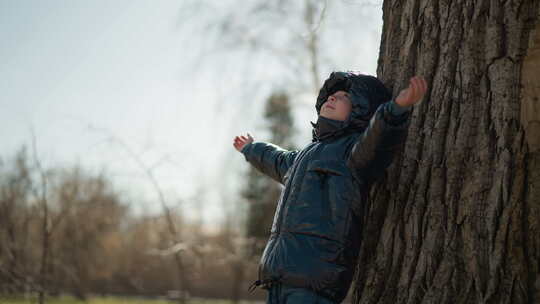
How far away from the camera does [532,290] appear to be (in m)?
2.30

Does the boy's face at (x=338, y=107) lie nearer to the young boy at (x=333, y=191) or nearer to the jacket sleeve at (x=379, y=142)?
the young boy at (x=333, y=191)

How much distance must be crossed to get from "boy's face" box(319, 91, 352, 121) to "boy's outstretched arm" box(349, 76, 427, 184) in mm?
297

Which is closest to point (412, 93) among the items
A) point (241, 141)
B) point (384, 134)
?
point (384, 134)

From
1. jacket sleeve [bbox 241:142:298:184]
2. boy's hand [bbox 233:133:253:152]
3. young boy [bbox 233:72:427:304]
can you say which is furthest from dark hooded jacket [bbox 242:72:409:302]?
boy's hand [bbox 233:133:253:152]

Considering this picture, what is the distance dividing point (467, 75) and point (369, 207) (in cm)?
78

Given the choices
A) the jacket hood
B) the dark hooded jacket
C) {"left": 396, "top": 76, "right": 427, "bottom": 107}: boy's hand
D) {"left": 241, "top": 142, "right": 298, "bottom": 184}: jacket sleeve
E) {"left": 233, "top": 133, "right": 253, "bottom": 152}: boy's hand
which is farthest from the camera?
{"left": 233, "top": 133, "right": 253, "bottom": 152}: boy's hand

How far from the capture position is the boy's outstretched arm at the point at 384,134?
91.7 inches

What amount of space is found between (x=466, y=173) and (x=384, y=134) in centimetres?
41

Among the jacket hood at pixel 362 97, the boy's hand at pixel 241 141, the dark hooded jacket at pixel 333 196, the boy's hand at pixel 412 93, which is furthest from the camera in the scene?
the boy's hand at pixel 241 141

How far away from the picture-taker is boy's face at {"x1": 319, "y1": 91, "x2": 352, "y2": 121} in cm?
280

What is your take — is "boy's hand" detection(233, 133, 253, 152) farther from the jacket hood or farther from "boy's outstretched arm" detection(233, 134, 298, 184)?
the jacket hood

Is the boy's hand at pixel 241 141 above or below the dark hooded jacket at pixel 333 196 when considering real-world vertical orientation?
above

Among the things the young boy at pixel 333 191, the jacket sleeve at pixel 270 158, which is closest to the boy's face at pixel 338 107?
the young boy at pixel 333 191

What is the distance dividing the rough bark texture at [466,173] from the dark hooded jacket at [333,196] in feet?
0.62
